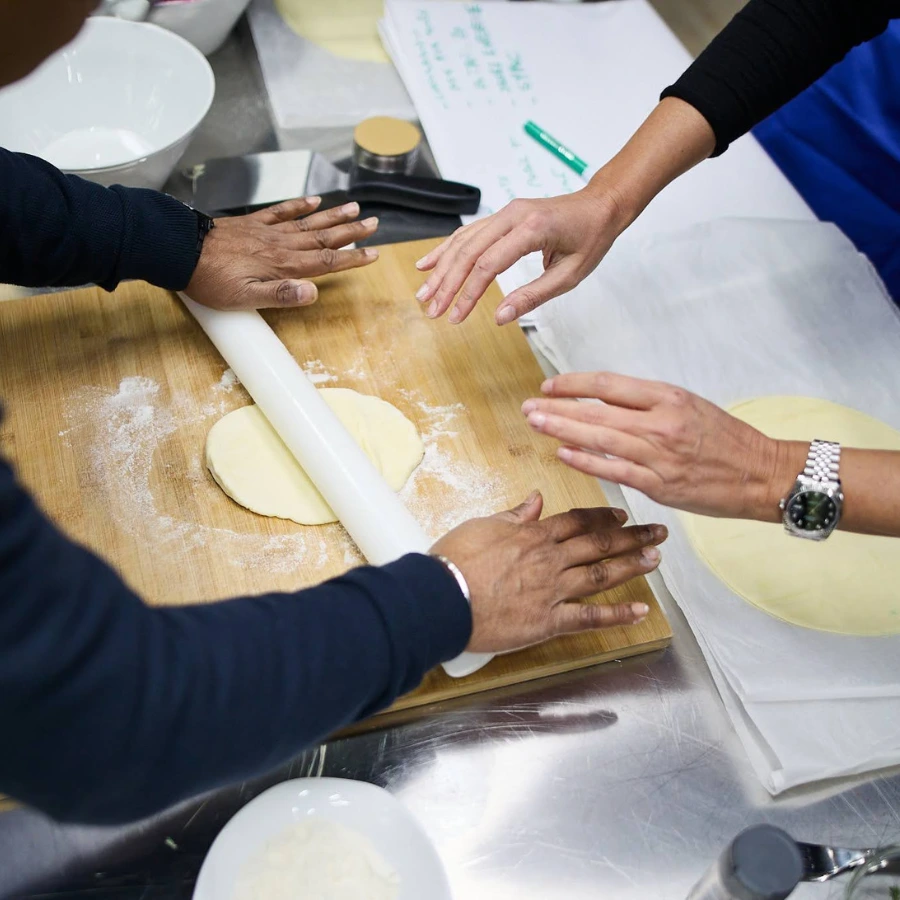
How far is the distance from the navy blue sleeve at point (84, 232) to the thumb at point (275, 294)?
0.08 metres

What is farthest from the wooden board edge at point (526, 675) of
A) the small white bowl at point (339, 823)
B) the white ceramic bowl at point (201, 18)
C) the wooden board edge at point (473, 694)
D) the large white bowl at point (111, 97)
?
the white ceramic bowl at point (201, 18)

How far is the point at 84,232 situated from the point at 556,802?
0.93m

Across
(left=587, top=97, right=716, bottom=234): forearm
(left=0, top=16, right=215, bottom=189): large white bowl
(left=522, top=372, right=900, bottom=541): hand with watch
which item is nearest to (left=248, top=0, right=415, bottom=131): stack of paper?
(left=0, top=16, right=215, bottom=189): large white bowl

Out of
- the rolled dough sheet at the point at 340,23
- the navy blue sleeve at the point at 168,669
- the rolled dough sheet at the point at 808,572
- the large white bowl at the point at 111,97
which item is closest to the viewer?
the navy blue sleeve at the point at 168,669

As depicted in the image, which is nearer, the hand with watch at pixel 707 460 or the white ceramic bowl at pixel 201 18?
the hand with watch at pixel 707 460

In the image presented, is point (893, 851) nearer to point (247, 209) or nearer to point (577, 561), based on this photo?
point (577, 561)

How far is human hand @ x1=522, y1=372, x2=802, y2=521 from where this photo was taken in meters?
1.00

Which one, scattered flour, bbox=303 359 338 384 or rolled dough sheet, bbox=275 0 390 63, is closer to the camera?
scattered flour, bbox=303 359 338 384

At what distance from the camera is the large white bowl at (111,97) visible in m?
1.53

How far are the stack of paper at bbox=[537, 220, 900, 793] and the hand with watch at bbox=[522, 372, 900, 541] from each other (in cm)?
19

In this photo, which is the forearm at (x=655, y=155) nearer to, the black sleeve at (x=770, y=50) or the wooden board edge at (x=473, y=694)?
the black sleeve at (x=770, y=50)

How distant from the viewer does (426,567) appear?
0.93 metres

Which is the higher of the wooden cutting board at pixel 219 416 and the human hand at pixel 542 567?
the human hand at pixel 542 567

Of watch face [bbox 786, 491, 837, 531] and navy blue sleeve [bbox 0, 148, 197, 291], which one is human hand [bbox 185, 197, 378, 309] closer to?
navy blue sleeve [bbox 0, 148, 197, 291]
